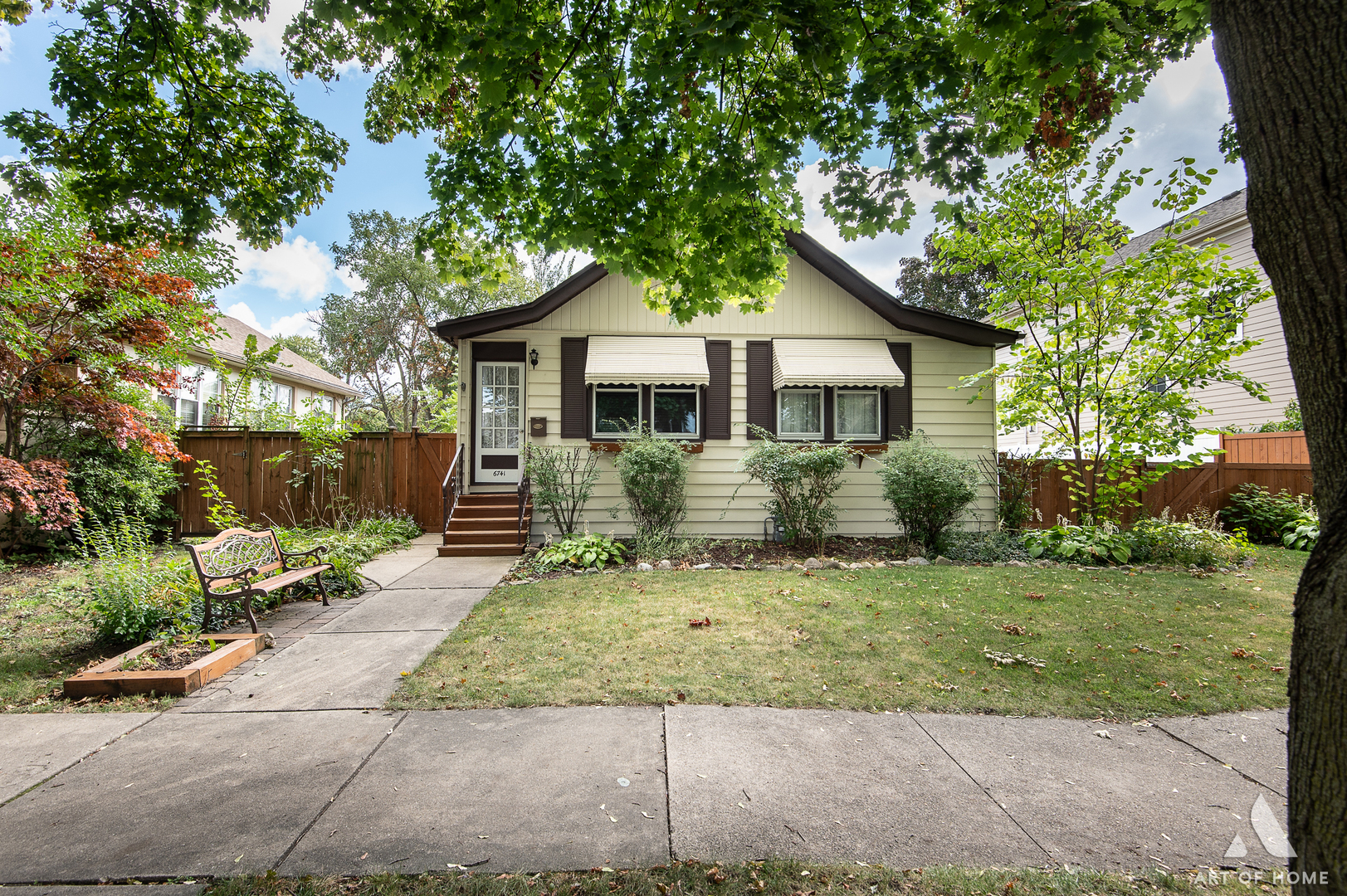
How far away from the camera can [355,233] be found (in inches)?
931

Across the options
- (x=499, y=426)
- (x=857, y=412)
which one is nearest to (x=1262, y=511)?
(x=857, y=412)

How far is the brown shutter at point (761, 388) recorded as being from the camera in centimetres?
953

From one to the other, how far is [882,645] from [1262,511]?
9.88 m

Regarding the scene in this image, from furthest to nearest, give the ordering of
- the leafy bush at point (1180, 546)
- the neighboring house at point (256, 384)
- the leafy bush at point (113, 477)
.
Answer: the neighboring house at point (256, 384), the leafy bush at point (113, 477), the leafy bush at point (1180, 546)

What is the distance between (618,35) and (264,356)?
1193 cm

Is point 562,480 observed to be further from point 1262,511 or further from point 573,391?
point 1262,511

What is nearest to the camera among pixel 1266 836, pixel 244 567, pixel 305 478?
pixel 1266 836

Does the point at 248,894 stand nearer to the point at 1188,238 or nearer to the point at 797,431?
the point at 797,431

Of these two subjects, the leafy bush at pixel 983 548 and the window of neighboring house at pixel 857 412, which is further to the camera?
the window of neighboring house at pixel 857 412

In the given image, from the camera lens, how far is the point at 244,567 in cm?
483

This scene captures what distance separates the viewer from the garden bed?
362cm

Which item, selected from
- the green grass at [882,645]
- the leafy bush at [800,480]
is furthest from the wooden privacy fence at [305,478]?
the leafy bush at [800,480]

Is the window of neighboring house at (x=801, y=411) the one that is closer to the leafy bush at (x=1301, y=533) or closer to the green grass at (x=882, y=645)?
the green grass at (x=882, y=645)

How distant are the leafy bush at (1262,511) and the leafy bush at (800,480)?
7444mm
